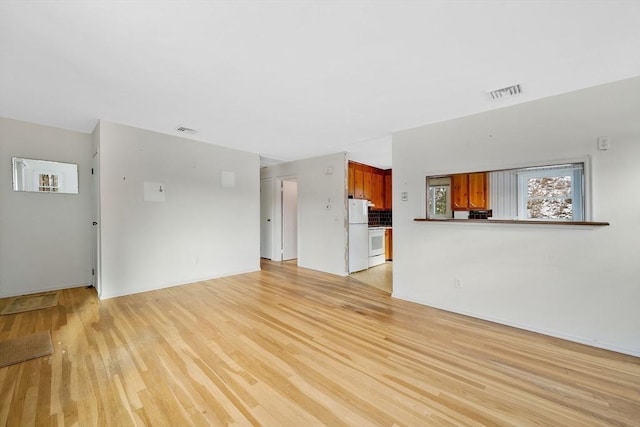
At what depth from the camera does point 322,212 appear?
17.7 ft

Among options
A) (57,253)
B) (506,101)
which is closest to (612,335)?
(506,101)

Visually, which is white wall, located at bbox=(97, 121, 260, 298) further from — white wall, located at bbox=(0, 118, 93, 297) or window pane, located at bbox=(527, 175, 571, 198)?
window pane, located at bbox=(527, 175, 571, 198)

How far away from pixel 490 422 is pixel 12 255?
5.87 meters

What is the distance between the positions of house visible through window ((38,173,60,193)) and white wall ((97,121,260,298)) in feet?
3.58

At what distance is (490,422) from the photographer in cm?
150

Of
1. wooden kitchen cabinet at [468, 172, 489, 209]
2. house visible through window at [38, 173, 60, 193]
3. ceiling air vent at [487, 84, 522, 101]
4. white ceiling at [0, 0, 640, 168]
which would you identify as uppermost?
white ceiling at [0, 0, 640, 168]

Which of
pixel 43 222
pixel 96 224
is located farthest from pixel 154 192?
pixel 43 222

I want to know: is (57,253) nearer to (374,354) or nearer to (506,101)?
(374,354)

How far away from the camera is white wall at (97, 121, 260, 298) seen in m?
3.62

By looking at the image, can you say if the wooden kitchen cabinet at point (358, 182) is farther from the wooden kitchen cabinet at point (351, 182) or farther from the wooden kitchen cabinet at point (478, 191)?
the wooden kitchen cabinet at point (478, 191)

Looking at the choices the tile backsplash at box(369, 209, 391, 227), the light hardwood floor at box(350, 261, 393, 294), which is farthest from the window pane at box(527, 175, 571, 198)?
the tile backsplash at box(369, 209, 391, 227)

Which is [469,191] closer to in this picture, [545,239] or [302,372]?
[545,239]

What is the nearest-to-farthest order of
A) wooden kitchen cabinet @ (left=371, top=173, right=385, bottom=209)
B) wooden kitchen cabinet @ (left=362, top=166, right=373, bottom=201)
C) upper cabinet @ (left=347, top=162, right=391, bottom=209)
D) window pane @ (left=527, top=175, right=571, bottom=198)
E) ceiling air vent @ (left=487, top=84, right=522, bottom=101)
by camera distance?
ceiling air vent @ (left=487, top=84, right=522, bottom=101) < window pane @ (left=527, top=175, right=571, bottom=198) < upper cabinet @ (left=347, top=162, right=391, bottom=209) < wooden kitchen cabinet @ (left=362, top=166, right=373, bottom=201) < wooden kitchen cabinet @ (left=371, top=173, right=385, bottom=209)

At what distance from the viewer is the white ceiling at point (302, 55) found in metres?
1.58
